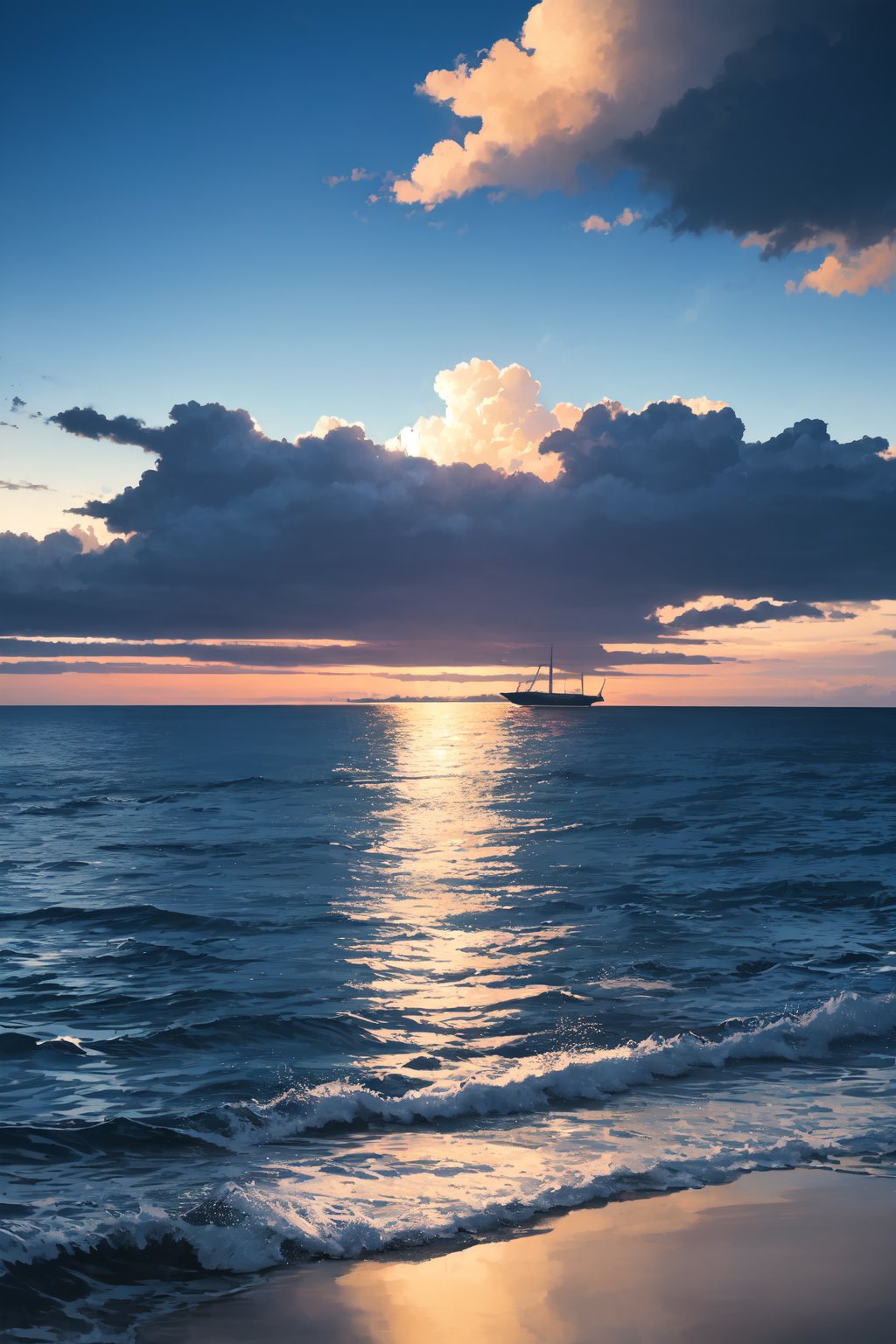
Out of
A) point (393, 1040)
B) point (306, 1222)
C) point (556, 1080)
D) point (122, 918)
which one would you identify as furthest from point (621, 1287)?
point (122, 918)

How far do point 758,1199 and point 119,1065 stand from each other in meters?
8.40

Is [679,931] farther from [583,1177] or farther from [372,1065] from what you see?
[583,1177]

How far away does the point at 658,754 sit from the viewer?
328 ft

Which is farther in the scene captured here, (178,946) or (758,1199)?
(178,946)

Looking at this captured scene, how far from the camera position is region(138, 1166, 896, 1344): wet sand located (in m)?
6.06

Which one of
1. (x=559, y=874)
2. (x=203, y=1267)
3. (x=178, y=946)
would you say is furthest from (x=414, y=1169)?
(x=559, y=874)

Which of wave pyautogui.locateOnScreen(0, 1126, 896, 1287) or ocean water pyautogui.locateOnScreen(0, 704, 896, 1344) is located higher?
wave pyautogui.locateOnScreen(0, 1126, 896, 1287)

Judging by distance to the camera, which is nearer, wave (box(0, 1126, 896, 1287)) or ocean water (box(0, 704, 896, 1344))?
wave (box(0, 1126, 896, 1287))

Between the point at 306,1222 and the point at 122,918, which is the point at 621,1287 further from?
the point at 122,918

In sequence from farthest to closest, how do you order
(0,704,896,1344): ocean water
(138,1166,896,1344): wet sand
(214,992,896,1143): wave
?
(214,992,896,1143): wave → (0,704,896,1344): ocean water → (138,1166,896,1344): wet sand

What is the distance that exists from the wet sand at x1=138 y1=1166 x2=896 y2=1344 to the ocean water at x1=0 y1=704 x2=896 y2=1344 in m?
0.42

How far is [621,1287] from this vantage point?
258 inches

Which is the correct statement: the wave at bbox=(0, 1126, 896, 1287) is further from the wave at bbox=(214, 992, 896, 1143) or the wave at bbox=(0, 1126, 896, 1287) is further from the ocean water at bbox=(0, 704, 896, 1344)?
the wave at bbox=(214, 992, 896, 1143)

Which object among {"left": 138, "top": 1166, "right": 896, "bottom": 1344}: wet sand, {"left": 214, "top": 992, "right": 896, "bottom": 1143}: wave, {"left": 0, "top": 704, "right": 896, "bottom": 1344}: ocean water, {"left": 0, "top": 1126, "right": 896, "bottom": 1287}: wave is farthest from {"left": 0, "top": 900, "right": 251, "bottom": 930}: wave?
{"left": 138, "top": 1166, "right": 896, "bottom": 1344}: wet sand
